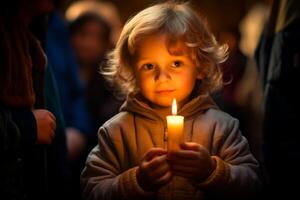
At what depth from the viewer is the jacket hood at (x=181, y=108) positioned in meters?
2.06

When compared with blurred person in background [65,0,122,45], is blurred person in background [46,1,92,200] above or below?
below

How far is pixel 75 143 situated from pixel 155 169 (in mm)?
1429

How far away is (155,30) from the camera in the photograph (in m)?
2.03

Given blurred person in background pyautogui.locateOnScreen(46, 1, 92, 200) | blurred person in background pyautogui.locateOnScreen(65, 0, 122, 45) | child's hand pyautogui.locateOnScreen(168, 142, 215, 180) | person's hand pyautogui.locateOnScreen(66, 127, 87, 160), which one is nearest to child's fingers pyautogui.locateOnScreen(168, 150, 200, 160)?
child's hand pyautogui.locateOnScreen(168, 142, 215, 180)

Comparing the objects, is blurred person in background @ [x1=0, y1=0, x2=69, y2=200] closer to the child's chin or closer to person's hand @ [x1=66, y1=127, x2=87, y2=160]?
the child's chin

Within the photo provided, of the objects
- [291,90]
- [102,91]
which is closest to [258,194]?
[291,90]

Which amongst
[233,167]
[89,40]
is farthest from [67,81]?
[233,167]

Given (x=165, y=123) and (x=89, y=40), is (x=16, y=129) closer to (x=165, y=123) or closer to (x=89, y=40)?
(x=165, y=123)

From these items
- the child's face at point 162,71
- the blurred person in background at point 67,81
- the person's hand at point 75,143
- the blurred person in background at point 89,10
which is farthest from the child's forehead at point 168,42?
the blurred person in background at point 89,10

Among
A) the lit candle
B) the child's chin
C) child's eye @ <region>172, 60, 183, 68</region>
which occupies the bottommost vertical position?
the lit candle

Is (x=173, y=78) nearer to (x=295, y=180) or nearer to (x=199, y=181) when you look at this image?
(x=199, y=181)

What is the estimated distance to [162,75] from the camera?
6.61ft

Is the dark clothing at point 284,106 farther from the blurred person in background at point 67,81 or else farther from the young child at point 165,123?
the blurred person in background at point 67,81

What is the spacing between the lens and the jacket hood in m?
2.06
